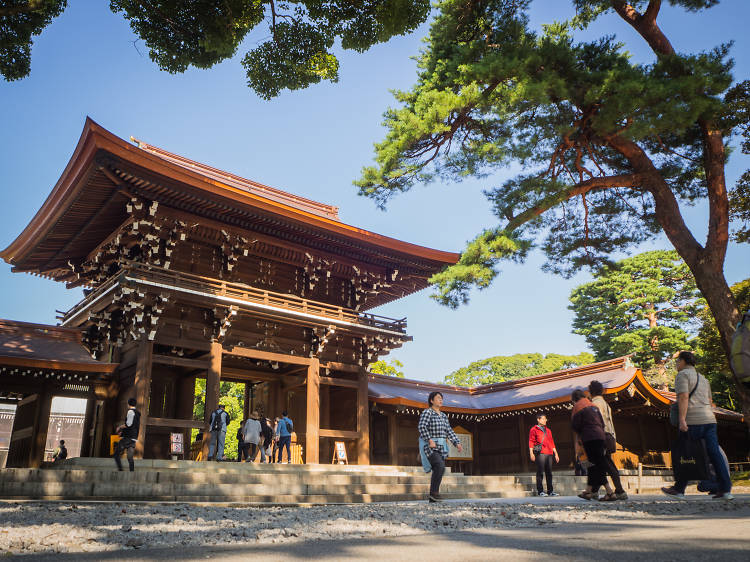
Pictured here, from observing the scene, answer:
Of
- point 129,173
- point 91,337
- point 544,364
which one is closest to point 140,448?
point 91,337

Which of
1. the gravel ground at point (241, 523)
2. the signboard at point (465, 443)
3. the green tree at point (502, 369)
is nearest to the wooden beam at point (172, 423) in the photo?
the gravel ground at point (241, 523)

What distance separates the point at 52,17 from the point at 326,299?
32.7 feet

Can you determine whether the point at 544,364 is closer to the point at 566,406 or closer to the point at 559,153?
the point at 566,406

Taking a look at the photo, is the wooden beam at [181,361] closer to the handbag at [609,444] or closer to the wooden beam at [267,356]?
the wooden beam at [267,356]

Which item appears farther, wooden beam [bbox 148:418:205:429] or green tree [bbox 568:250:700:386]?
green tree [bbox 568:250:700:386]

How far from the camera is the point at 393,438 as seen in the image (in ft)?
57.5

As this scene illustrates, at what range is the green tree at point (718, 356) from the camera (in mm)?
17625

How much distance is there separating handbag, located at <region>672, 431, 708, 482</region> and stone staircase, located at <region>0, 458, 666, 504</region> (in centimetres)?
379

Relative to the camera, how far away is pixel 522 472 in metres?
18.5

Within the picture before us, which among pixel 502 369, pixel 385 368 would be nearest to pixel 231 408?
pixel 385 368

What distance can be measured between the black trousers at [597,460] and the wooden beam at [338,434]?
9088mm

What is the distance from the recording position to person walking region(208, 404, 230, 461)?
36.8 ft

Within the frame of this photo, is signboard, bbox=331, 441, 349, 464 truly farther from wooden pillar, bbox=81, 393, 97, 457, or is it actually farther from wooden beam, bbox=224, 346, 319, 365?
wooden pillar, bbox=81, 393, 97, 457

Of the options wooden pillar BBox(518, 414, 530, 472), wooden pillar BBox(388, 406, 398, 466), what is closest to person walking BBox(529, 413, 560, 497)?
wooden pillar BBox(388, 406, 398, 466)
